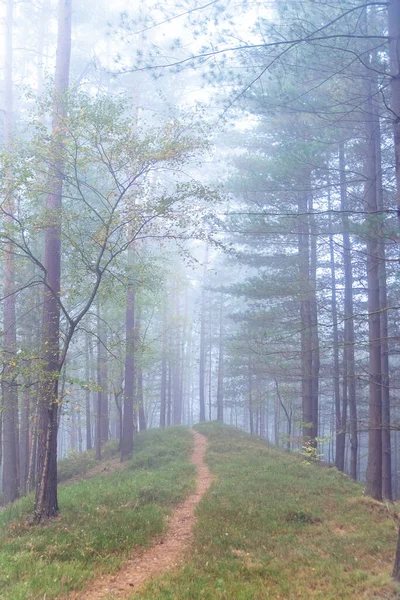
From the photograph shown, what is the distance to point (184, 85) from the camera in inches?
906

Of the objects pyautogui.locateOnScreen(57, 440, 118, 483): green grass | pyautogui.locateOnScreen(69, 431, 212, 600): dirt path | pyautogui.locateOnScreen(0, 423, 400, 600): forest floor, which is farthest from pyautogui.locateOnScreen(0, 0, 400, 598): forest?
pyautogui.locateOnScreen(69, 431, 212, 600): dirt path

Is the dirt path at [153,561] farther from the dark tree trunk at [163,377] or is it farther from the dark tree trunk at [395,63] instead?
the dark tree trunk at [163,377]

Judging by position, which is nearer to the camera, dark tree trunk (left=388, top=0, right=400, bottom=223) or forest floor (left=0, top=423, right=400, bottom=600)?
forest floor (left=0, top=423, right=400, bottom=600)

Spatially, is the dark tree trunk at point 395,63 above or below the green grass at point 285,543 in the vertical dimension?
above

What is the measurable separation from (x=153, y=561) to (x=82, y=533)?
4.65ft

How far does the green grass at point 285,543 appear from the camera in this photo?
564cm

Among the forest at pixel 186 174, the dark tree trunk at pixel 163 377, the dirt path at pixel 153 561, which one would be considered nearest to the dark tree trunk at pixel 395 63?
the forest at pixel 186 174

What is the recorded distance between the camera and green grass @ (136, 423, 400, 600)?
564cm

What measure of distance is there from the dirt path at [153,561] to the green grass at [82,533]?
0.62 ft

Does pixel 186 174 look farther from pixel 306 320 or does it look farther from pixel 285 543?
pixel 306 320

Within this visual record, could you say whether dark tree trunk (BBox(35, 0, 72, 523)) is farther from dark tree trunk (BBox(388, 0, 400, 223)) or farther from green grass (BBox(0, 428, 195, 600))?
dark tree trunk (BBox(388, 0, 400, 223))

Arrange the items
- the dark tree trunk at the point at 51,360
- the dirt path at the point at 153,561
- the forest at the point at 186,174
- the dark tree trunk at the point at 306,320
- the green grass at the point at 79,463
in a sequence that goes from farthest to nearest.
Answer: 1. the green grass at the point at 79,463
2. the dark tree trunk at the point at 306,320
3. the dark tree trunk at the point at 51,360
4. the forest at the point at 186,174
5. the dirt path at the point at 153,561

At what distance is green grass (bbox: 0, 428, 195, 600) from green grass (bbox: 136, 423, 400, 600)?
1013mm

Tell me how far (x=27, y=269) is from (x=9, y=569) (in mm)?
11198
